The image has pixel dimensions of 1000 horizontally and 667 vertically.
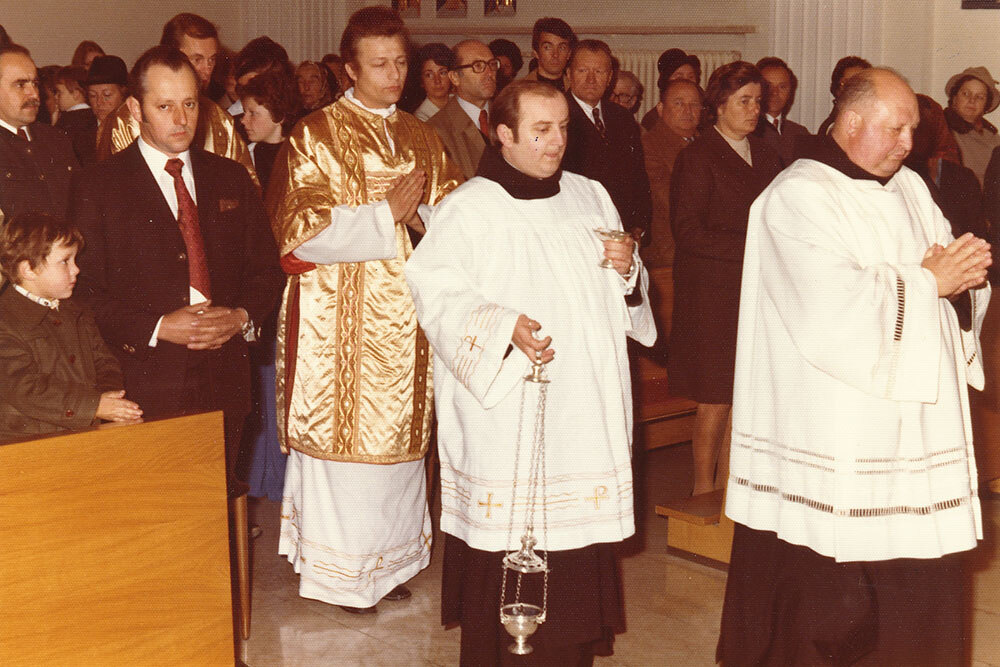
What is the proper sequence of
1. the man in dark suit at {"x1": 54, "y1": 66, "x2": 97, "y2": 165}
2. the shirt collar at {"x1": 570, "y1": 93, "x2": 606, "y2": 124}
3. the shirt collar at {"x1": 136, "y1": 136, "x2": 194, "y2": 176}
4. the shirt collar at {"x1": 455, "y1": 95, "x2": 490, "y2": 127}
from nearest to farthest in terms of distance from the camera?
the shirt collar at {"x1": 136, "y1": 136, "x2": 194, "y2": 176} → the shirt collar at {"x1": 455, "y1": 95, "x2": 490, "y2": 127} → the shirt collar at {"x1": 570, "y1": 93, "x2": 606, "y2": 124} → the man in dark suit at {"x1": 54, "y1": 66, "x2": 97, "y2": 165}

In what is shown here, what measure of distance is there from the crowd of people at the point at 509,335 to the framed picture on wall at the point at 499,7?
310 inches

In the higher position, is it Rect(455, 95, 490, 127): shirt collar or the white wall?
the white wall

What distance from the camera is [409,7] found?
520 inches

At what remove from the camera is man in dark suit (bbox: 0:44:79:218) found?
464cm

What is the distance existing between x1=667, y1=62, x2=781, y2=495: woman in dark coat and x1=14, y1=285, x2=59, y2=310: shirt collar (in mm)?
2822

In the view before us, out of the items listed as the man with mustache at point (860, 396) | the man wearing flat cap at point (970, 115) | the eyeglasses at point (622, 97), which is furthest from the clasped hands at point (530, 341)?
the man wearing flat cap at point (970, 115)

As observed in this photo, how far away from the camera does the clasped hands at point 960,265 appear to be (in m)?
3.49

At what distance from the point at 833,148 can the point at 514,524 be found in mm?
1478

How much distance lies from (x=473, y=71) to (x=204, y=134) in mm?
1476

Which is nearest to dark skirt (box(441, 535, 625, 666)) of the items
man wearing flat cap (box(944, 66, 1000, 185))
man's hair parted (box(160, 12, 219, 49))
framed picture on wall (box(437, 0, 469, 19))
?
man's hair parted (box(160, 12, 219, 49))

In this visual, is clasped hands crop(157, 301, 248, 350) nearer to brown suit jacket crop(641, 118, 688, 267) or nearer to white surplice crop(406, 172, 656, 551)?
white surplice crop(406, 172, 656, 551)

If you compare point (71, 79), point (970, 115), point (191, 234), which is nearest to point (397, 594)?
point (191, 234)

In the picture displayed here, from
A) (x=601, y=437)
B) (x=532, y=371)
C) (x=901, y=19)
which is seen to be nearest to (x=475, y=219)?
(x=532, y=371)

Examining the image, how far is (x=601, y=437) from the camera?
380 cm
